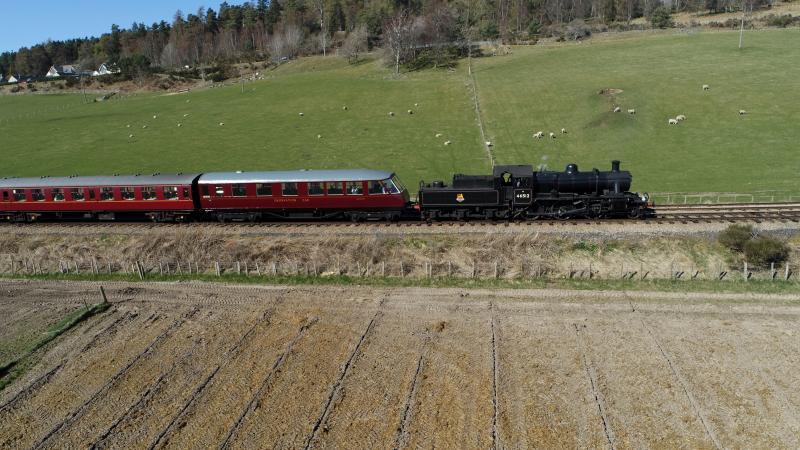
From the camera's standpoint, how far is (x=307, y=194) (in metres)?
31.3

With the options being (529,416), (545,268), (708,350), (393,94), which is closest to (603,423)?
(529,416)

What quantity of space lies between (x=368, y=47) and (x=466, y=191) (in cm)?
10672

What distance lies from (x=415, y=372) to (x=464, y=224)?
1368cm

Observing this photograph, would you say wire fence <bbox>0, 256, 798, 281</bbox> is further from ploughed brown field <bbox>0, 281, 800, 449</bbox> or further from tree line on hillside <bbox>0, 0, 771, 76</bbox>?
tree line on hillside <bbox>0, 0, 771, 76</bbox>

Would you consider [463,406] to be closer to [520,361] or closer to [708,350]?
[520,361]

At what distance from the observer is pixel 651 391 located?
17500 millimetres

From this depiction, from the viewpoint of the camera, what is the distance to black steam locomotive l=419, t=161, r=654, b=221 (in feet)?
96.5

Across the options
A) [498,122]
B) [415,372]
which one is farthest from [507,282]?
[498,122]

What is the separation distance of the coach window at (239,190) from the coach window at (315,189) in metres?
4.36

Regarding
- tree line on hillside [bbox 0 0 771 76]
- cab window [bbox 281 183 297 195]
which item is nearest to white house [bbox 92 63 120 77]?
tree line on hillside [bbox 0 0 771 76]

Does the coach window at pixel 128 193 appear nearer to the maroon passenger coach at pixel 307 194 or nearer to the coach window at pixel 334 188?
the maroon passenger coach at pixel 307 194

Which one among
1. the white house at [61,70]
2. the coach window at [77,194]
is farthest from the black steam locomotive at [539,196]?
the white house at [61,70]

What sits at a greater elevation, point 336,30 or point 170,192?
point 336,30

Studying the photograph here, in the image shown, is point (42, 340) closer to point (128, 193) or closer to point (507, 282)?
point (128, 193)
